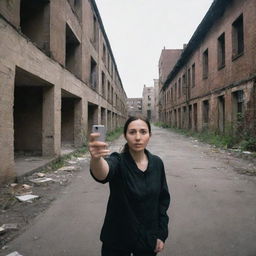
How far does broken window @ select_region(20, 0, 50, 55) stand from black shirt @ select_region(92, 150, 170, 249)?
6513 mm

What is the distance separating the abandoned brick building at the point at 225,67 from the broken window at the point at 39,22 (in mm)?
7665

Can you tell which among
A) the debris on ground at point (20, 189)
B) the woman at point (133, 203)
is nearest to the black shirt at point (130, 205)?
the woman at point (133, 203)

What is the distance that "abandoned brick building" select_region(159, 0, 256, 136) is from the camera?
31.7 feet

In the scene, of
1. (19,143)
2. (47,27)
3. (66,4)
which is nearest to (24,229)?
(47,27)

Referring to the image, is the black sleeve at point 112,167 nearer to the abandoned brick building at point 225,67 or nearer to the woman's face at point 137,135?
the woman's face at point 137,135

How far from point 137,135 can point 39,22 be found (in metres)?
7.25

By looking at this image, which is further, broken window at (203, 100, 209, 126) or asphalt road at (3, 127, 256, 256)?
broken window at (203, 100, 209, 126)

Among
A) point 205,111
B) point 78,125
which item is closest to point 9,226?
point 78,125

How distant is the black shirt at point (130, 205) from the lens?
4.89 ft

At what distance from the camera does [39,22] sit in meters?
7.34

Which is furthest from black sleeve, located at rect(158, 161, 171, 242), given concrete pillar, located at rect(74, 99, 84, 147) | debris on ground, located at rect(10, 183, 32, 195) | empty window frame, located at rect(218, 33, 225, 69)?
empty window frame, located at rect(218, 33, 225, 69)

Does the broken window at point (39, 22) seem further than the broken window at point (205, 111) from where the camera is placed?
No

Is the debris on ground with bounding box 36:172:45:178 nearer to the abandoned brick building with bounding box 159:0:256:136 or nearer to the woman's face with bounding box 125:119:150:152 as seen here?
the woman's face with bounding box 125:119:150:152

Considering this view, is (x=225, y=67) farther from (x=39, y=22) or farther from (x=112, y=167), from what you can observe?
(x=112, y=167)
